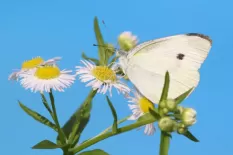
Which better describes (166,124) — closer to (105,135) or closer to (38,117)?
(105,135)

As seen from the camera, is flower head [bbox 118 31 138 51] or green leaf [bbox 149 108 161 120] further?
flower head [bbox 118 31 138 51]

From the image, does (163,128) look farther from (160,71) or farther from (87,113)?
(160,71)

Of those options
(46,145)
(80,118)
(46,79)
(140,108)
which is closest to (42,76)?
(46,79)

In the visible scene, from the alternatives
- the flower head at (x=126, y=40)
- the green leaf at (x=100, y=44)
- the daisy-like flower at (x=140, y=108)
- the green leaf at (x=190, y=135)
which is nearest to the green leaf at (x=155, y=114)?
the green leaf at (x=190, y=135)

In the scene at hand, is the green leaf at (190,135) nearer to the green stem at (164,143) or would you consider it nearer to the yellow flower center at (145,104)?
the green stem at (164,143)

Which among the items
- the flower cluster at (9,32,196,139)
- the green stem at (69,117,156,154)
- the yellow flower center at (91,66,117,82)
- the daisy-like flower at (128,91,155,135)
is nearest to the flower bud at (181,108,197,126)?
the flower cluster at (9,32,196,139)

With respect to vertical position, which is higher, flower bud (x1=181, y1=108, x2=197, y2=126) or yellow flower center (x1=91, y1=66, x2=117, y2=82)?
yellow flower center (x1=91, y1=66, x2=117, y2=82)

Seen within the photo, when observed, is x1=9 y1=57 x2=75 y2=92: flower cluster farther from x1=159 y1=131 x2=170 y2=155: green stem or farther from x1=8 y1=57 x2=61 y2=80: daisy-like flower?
x1=159 y1=131 x2=170 y2=155: green stem
